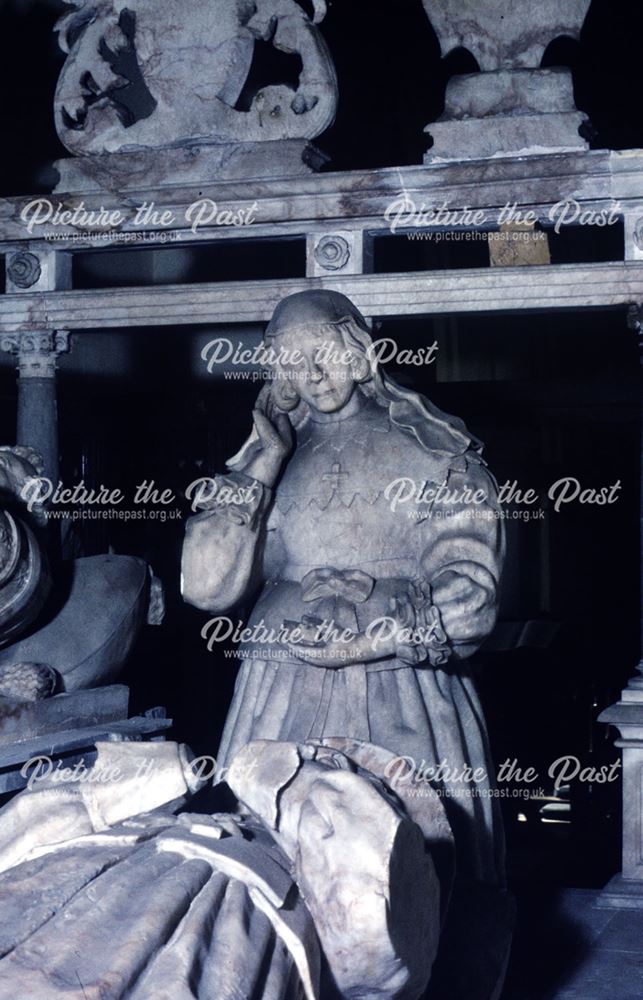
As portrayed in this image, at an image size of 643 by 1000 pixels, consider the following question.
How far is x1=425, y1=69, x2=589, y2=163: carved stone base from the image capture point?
5.60 metres

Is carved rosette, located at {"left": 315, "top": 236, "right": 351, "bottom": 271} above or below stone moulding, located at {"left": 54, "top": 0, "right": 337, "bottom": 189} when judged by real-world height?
below

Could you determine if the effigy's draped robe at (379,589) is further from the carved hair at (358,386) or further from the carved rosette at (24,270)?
the carved rosette at (24,270)

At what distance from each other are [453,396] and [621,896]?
4262 mm

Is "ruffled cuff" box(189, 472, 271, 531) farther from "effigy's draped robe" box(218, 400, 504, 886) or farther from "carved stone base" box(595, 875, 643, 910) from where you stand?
"carved stone base" box(595, 875, 643, 910)

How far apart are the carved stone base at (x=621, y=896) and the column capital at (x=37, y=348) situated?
118 inches

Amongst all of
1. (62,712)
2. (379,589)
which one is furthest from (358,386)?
(62,712)

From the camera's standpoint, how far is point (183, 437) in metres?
8.67

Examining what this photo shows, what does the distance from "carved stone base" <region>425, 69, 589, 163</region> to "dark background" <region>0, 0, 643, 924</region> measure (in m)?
2.53

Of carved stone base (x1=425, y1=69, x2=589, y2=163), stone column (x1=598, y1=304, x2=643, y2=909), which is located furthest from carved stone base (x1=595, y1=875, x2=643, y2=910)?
carved stone base (x1=425, y1=69, x2=589, y2=163)

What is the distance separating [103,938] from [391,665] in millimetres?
1419

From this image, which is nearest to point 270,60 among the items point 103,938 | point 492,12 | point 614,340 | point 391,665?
point 492,12

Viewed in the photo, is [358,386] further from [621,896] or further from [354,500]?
[621,896]

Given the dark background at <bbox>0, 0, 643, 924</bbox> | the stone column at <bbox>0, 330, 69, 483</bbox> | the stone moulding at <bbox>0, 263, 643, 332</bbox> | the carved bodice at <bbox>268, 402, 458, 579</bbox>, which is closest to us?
the carved bodice at <bbox>268, 402, 458, 579</bbox>

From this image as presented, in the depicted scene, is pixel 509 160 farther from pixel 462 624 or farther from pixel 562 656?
pixel 562 656
